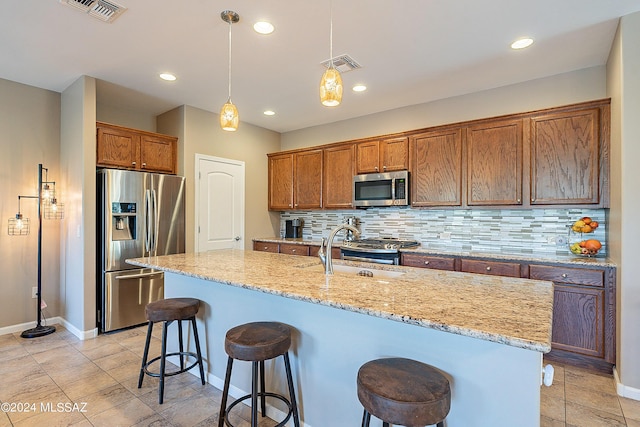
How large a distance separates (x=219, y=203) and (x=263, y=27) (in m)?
2.70

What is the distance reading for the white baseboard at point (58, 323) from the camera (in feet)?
10.9

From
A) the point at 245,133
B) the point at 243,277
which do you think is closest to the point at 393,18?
the point at 243,277

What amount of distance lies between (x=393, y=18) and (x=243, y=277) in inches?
81.2

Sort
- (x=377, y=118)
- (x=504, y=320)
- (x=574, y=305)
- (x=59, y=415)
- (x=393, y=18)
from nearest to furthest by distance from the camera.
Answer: (x=504, y=320)
(x=59, y=415)
(x=393, y=18)
(x=574, y=305)
(x=377, y=118)

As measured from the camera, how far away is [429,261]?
3.43 metres

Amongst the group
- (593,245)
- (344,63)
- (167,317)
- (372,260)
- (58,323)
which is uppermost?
(344,63)

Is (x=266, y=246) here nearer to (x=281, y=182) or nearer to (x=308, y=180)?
(x=281, y=182)

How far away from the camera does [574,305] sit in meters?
2.70

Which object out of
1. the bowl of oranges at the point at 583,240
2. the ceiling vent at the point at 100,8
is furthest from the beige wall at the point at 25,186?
the bowl of oranges at the point at 583,240

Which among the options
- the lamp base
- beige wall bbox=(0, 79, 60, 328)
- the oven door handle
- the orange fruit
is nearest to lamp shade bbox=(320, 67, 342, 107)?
the oven door handle

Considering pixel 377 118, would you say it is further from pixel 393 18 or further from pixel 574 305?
pixel 574 305

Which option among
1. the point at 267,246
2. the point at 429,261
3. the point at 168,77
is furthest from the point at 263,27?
the point at 267,246

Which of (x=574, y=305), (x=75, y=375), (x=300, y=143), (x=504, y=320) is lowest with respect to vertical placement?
(x=75, y=375)

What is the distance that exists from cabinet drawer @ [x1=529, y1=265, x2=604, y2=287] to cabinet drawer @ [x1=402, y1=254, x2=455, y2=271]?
70 centimetres
